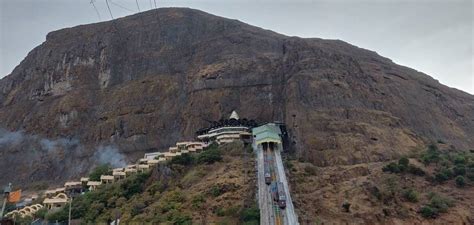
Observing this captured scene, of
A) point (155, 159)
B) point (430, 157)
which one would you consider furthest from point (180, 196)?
point (430, 157)

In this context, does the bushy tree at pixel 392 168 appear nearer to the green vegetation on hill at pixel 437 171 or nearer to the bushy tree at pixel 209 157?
the green vegetation on hill at pixel 437 171

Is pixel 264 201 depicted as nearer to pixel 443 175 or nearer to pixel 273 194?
pixel 273 194

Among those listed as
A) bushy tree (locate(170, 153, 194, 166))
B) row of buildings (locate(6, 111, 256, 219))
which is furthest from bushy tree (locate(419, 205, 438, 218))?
row of buildings (locate(6, 111, 256, 219))

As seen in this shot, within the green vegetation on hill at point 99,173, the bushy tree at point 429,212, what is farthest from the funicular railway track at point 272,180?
the green vegetation on hill at point 99,173

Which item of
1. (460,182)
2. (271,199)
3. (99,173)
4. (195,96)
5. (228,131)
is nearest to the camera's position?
(271,199)

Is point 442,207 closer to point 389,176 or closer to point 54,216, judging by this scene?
point 389,176

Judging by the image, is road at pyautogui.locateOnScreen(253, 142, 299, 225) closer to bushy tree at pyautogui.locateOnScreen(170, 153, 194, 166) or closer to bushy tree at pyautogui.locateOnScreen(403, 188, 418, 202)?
bushy tree at pyautogui.locateOnScreen(170, 153, 194, 166)

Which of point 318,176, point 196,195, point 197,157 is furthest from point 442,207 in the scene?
point 197,157
